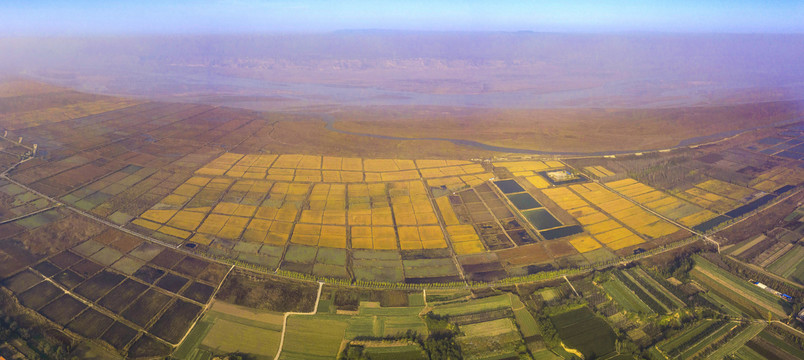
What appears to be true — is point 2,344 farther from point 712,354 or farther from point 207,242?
point 712,354

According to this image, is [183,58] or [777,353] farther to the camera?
[183,58]

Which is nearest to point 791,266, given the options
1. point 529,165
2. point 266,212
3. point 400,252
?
point 529,165

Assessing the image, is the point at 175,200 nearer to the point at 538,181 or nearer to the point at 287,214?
the point at 287,214

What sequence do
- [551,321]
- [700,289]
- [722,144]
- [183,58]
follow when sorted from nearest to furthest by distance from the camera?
[551,321] < [700,289] < [722,144] < [183,58]

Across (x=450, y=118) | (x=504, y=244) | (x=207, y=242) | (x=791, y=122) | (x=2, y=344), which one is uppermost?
(x=791, y=122)

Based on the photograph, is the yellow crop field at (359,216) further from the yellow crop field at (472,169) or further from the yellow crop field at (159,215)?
the yellow crop field at (159,215)

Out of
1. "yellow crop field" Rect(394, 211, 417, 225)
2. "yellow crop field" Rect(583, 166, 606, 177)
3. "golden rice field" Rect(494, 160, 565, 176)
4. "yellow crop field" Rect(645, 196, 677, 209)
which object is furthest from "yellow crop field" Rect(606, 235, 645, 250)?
"yellow crop field" Rect(394, 211, 417, 225)

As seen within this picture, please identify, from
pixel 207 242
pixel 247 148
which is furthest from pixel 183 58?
pixel 207 242

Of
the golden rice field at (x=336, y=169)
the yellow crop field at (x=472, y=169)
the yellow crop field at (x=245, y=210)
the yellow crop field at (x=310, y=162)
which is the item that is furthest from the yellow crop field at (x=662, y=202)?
the yellow crop field at (x=245, y=210)
